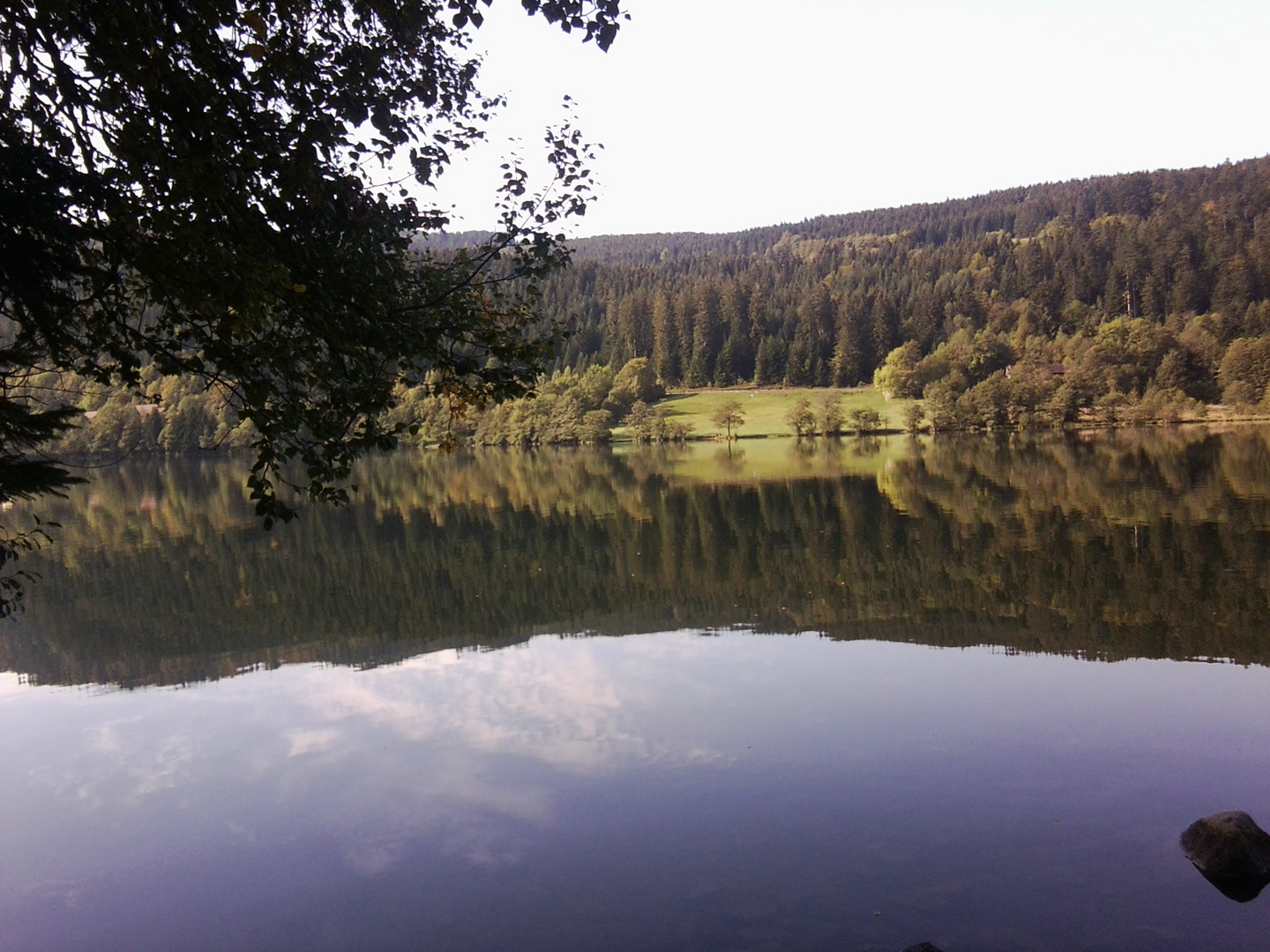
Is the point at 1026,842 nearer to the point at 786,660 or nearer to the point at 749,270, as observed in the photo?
the point at 786,660

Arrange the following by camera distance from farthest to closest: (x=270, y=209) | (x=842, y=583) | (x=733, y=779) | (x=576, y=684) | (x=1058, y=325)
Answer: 1. (x=1058, y=325)
2. (x=842, y=583)
3. (x=576, y=684)
4. (x=733, y=779)
5. (x=270, y=209)

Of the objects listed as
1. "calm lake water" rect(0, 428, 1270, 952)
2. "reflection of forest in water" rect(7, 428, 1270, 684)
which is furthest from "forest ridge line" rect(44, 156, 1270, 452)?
"calm lake water" rect(0, 428, 1270, 952)

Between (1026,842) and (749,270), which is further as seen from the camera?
(749,270)

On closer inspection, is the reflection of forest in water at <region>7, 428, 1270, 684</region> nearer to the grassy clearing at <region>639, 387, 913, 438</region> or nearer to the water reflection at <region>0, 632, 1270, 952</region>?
the water reflection at <region>0, 632, 1270, 952</region>

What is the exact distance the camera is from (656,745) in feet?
39.6

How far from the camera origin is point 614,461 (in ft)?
240

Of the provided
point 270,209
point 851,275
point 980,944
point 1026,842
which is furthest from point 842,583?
point 851,275

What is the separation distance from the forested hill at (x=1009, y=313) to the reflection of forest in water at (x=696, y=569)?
4211cm

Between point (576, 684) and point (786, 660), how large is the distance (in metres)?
3.23

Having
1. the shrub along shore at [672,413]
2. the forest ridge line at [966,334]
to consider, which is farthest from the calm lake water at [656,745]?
the shrub along shore at [672,413]

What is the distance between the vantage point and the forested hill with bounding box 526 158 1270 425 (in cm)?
8850

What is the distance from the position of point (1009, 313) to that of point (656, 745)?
366 feet

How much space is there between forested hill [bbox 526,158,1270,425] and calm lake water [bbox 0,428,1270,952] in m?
66.1

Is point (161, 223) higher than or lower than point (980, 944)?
higher
